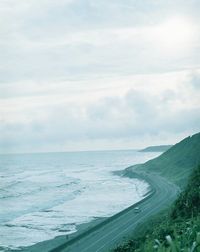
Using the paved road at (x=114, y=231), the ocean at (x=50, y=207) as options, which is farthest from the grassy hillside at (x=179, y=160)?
the paved road at (x=114, y=231)

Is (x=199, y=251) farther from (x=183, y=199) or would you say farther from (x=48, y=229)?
(x=48, y=229)

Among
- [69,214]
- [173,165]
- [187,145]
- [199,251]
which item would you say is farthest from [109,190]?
[199,251]

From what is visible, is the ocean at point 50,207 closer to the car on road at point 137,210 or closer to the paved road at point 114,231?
the car on road at point 137,210

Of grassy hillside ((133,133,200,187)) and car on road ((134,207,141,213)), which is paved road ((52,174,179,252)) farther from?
grassy hillside ((133,133,200,187))

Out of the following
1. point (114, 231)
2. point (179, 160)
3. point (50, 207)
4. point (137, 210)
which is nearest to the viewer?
point (114, 231)

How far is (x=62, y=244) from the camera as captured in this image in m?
38.0

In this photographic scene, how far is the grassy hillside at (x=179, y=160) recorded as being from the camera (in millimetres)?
117438

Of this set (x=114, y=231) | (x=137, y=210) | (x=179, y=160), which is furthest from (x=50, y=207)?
(x=179, y=160)

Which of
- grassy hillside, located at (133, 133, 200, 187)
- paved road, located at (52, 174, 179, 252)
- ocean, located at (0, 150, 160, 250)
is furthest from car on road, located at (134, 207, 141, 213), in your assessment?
grassy hillside, located at (133, 133, 200, 187)

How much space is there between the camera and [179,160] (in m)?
130

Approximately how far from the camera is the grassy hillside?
117438mm

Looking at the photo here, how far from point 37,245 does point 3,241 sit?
14.8 feet

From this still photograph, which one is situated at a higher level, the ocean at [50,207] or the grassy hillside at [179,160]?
the grassy hillside at [179,160]

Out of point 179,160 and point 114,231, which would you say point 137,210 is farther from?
point 179,160
